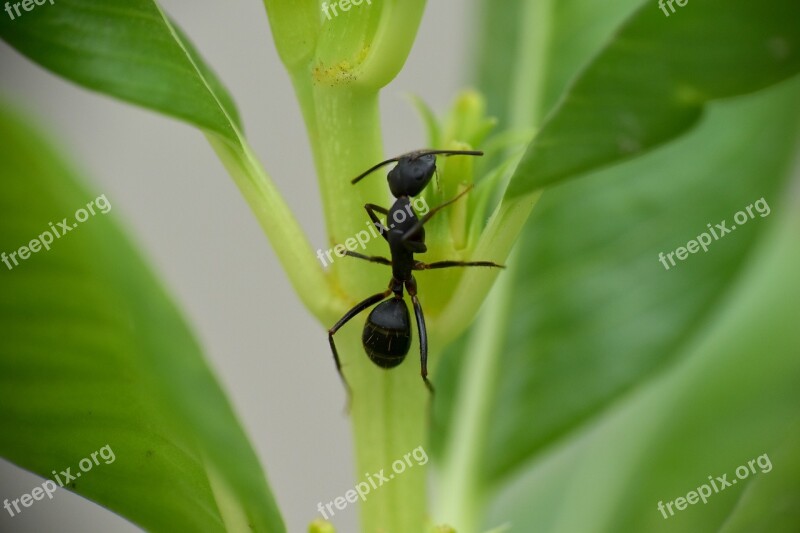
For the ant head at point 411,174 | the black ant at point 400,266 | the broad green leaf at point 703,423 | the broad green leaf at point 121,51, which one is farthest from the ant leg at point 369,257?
the broad green leaf at point 703,423

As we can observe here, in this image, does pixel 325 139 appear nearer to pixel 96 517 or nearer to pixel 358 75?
pixel 358 75

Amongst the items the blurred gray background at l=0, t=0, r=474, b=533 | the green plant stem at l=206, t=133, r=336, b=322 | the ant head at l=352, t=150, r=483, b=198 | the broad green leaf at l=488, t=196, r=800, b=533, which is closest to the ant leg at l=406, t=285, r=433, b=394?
the green plant stem at l=206, t=133, r=336, b=322

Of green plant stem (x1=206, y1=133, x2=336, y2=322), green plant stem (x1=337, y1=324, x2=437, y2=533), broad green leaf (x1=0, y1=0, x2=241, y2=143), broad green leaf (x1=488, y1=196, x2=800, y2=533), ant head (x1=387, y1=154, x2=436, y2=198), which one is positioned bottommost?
broad green leaf (x1=488, y1=196, x2=800, y2=533)

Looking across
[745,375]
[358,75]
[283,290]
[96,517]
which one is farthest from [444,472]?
[283,290]

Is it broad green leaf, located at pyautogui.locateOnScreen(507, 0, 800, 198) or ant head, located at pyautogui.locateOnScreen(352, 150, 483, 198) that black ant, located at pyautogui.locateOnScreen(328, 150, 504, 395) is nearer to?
ant head, located at pyautogui.locateOnScreen(352, 150, 483, 198)

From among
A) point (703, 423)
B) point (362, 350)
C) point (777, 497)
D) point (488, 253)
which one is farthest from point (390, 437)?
point (703, 423)

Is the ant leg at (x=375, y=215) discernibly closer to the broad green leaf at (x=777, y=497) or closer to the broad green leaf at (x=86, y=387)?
the broad green leaf at (x=86, y=387)

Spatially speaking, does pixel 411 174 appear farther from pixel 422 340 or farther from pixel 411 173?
pixel 422 340
